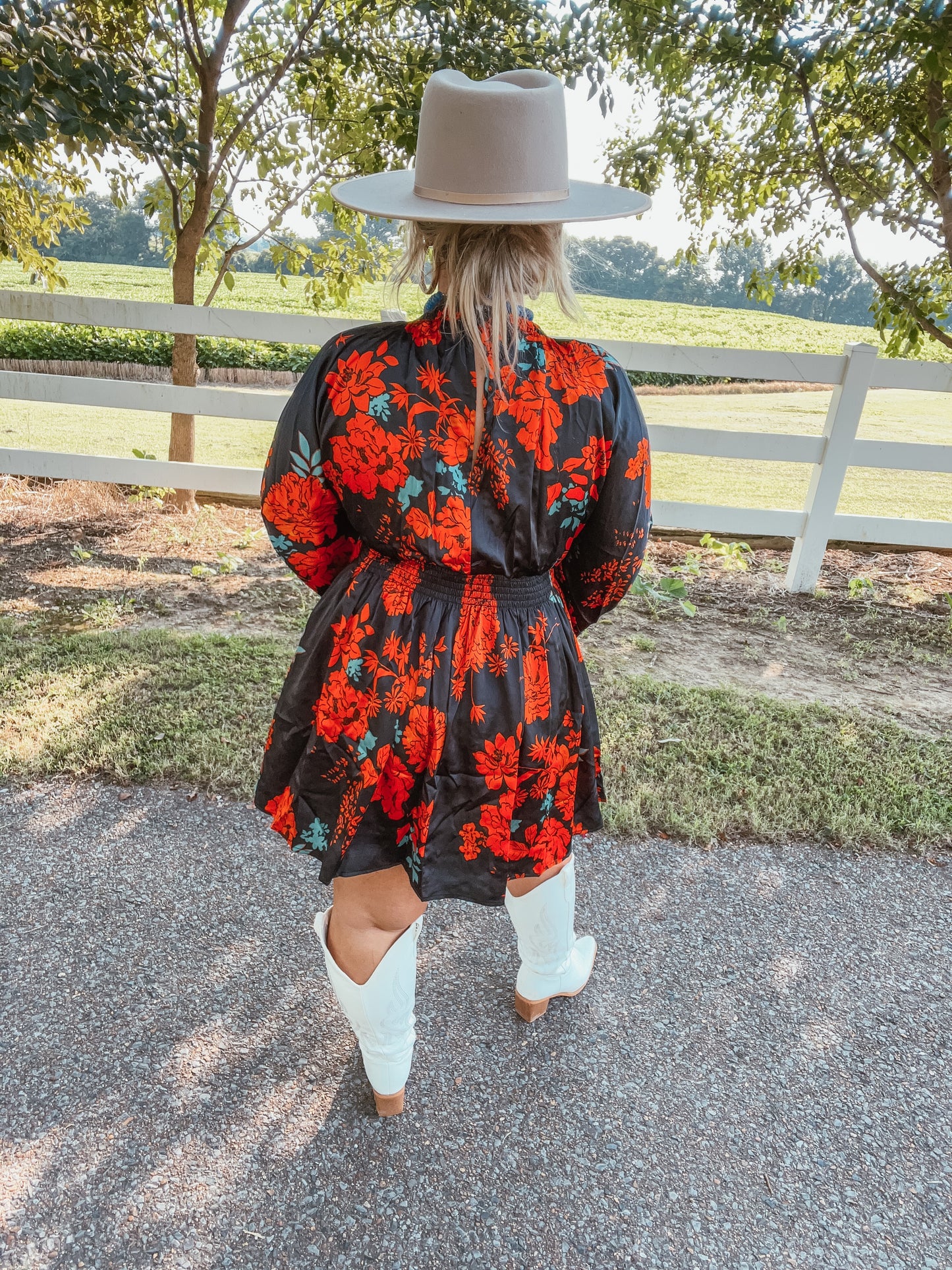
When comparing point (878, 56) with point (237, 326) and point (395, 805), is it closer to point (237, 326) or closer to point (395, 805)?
point (237, 326)

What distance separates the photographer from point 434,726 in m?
1.43

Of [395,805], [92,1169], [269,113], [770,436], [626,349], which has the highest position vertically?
[269,113]

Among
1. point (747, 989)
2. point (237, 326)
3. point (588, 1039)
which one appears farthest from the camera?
point (237, 326)

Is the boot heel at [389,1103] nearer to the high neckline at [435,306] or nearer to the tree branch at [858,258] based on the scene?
the high neckline at [435,306]

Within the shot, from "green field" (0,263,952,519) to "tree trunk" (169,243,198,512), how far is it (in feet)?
3.05

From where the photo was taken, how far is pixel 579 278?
161cm

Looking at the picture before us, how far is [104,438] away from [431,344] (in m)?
9.91

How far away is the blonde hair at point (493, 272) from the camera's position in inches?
49.7

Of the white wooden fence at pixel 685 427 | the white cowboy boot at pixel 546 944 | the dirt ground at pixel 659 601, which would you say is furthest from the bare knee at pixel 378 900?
the white wooden fence at pixel 685 427

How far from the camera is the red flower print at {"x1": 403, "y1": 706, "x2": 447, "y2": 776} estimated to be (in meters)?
1.43

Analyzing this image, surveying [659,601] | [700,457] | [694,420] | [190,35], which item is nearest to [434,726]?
[659,601]

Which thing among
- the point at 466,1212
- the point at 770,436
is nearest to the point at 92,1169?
the point at 466,1212

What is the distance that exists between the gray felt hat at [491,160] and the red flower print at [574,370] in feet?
0.63

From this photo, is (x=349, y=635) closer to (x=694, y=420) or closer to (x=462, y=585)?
(x=462, y=585)
